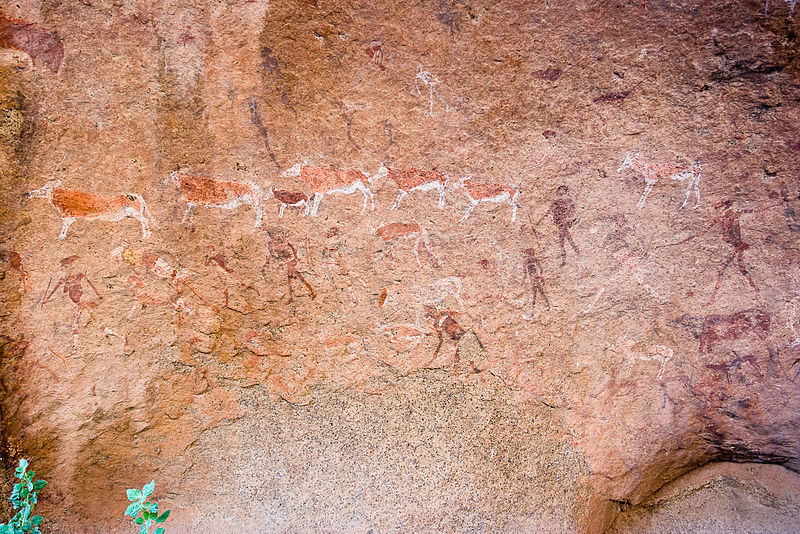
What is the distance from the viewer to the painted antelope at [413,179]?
5.74ft

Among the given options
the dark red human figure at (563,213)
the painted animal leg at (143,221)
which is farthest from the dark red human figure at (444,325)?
the painted animal leg at (143,221)

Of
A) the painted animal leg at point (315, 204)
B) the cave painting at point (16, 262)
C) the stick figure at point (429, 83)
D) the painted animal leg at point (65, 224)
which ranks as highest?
the stick figure at point (429, 83)

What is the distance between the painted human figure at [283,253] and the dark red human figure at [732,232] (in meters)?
1.41

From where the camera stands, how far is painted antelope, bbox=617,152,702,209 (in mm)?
1715

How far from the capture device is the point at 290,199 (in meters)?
1.75

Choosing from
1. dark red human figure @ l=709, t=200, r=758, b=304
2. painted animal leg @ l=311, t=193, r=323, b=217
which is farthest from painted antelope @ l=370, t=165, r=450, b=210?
dark red human figure @ l=709, t=200, r=758, b=304

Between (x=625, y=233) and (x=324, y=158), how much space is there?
1043 millimetres

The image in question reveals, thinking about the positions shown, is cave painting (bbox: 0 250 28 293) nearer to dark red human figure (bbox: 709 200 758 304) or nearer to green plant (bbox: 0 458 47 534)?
green plant (bbox: 0 458 47 534)

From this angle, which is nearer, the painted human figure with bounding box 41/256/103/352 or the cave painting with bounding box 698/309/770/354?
the painted human figure with bounding box 41/256/103/352

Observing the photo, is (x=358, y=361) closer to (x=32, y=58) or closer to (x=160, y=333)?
(x=160, y=333)

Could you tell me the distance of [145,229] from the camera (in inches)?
67.7

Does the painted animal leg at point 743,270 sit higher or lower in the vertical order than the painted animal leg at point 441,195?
lower

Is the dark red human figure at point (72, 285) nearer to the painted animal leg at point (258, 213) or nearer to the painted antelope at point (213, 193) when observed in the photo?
the painted antelope at point (213, 193)

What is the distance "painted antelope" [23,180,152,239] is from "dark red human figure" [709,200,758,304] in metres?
1.88
